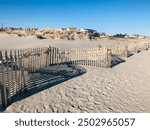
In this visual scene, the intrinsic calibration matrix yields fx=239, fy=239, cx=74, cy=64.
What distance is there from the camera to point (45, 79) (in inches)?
429

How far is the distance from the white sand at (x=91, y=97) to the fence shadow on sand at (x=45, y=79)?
32cm

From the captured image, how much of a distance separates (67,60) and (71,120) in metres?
11.0

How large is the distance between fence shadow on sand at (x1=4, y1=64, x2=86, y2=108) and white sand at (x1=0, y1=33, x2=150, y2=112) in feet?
1.06

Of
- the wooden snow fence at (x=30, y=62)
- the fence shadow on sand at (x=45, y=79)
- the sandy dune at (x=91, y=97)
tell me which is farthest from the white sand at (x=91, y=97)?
the wooden snow fence at (x=30, y=62)

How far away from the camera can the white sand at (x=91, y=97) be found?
24.8 feet

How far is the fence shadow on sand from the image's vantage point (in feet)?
29.2

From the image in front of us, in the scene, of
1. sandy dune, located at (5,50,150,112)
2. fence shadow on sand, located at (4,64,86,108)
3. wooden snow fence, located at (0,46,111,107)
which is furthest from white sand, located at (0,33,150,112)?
wooden snow fence, located at (0,46,111,107)

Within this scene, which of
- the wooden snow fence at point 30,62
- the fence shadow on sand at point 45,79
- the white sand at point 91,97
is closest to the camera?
the white sand at point 91,97

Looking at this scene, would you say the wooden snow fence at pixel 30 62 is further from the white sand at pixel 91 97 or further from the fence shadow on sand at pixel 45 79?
the white sand at pixel 91 97

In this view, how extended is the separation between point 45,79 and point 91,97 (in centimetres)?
294

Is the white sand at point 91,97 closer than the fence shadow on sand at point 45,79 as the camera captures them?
Yes

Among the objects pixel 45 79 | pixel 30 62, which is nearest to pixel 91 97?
pixel 45 79

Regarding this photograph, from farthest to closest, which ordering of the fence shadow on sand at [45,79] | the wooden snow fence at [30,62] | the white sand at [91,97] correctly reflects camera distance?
1. the fence shadow on sand at [45,79]
2. the wooden snow fence at [30,62]
3. the white sand at [91,97]

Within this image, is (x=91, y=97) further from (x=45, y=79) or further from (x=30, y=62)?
(x=30, y=62)
